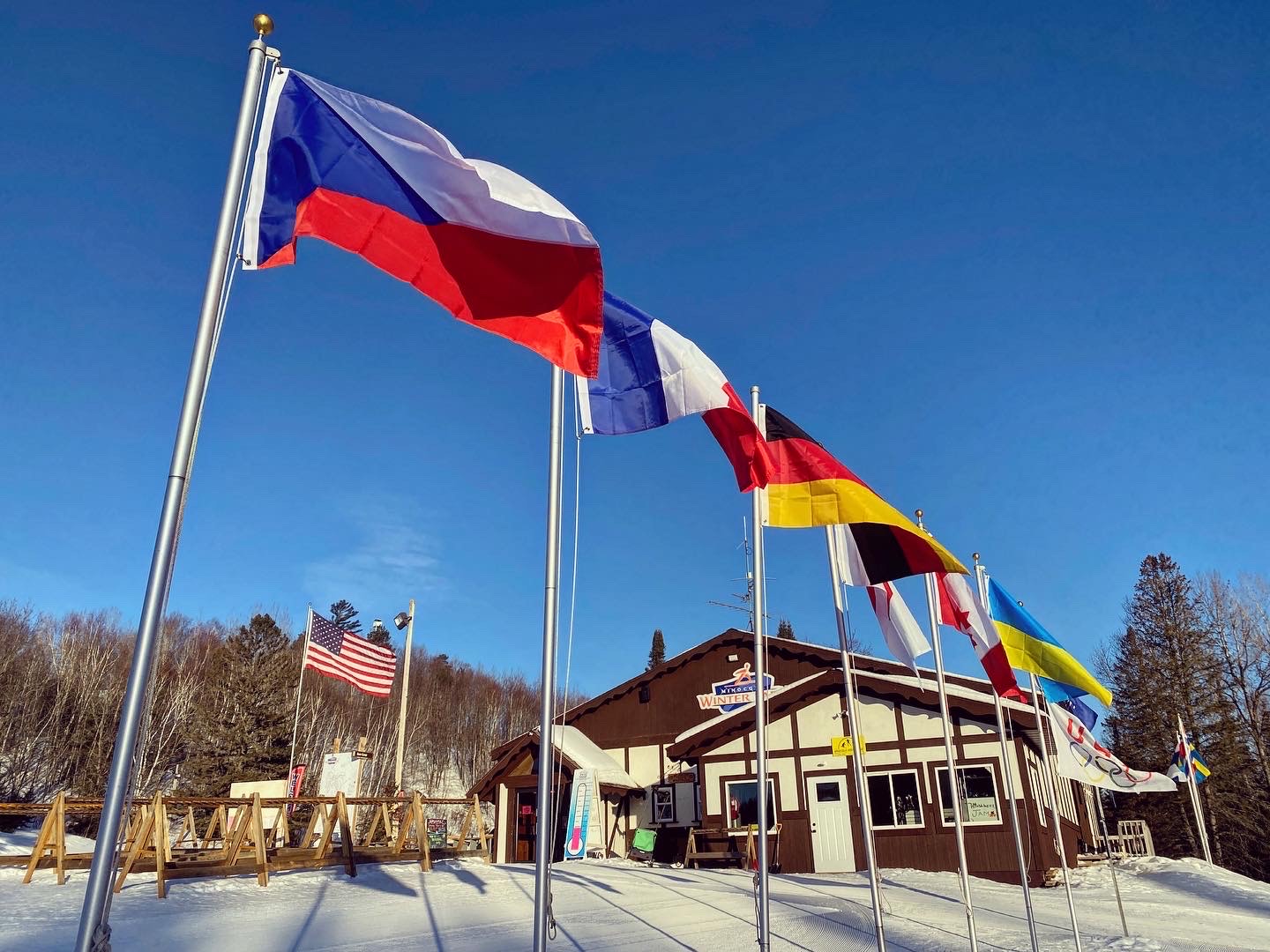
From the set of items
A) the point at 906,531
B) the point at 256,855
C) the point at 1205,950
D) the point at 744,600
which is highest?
the point at 744,600

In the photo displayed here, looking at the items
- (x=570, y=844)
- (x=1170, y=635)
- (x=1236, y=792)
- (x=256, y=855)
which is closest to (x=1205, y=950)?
(x=570, y=844)

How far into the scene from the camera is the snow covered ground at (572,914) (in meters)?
9.95

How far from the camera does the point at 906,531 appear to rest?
34.0 ft

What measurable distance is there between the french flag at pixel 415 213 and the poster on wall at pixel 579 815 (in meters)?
6.87

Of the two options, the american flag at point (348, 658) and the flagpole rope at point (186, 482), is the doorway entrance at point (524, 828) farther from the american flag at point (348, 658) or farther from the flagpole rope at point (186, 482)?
the flagpole rope at point (186, 482)

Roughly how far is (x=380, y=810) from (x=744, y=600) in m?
17.8

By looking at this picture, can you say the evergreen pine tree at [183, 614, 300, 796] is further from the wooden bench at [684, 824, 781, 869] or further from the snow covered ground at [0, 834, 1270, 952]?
the snow covered ground at [0, 834, 1270, 952]

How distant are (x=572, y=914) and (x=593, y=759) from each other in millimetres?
17540

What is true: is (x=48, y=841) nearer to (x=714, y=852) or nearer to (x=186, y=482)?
(x=186, y=482)

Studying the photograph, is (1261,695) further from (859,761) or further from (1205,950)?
(859,761)

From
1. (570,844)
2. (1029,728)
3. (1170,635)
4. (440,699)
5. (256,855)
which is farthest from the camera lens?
(440,699)

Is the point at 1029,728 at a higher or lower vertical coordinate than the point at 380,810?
higher

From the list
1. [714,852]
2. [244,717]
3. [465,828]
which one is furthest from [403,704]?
[244,717]

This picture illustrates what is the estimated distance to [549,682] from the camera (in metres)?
6.60
